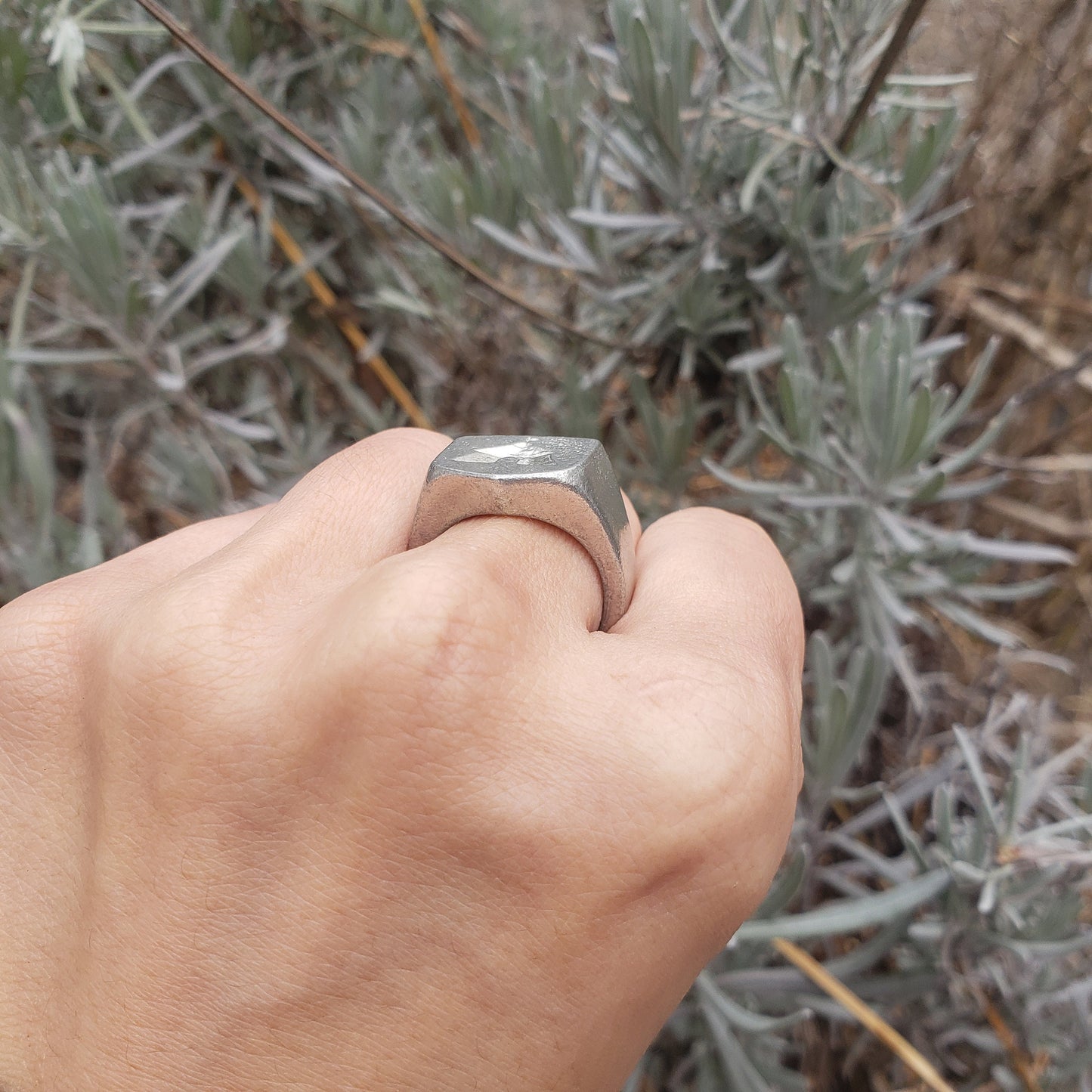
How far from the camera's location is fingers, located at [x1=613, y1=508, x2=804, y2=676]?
1.77 ft

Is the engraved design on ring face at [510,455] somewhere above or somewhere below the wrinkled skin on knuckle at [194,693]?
above

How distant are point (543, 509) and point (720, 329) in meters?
0.55

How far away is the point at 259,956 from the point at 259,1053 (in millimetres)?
53

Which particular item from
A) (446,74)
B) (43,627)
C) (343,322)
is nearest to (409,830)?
(43,627)

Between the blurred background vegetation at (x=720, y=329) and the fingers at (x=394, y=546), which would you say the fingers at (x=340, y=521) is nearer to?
the fingers at (x=394, y=546)

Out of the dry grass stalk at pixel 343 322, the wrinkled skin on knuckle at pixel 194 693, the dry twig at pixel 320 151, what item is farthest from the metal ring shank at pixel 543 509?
the dry grass stalk at pixel 343 322

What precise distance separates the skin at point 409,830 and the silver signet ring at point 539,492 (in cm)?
2

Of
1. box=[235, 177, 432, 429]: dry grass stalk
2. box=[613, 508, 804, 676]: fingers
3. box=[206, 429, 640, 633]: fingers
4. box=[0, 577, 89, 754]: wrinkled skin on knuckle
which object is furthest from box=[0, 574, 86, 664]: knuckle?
box=[235, 177, 432, 429]: dry grass stalk

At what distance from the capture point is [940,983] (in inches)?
36.2

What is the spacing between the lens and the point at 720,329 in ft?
3.27

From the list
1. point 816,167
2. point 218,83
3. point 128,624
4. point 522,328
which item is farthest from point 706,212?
point 128,624

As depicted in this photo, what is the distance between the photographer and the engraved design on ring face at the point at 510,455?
1.80ft

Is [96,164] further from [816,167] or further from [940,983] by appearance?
[940,983]

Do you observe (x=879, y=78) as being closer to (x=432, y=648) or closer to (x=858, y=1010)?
(x=432, y=648)
